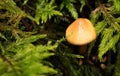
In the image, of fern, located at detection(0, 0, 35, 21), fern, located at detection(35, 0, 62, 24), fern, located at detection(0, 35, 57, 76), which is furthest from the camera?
fern, located at detection(35, 0, 62, 24)

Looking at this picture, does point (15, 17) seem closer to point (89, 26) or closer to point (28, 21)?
point (28, 21)

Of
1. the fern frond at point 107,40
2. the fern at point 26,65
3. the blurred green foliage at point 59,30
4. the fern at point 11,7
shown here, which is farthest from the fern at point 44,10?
the fern at point 26,65

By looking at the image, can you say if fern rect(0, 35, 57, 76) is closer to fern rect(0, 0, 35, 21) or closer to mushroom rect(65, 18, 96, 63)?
fern rect(0, 0, 35, 21)

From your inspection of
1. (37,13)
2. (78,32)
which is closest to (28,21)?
(37,13)

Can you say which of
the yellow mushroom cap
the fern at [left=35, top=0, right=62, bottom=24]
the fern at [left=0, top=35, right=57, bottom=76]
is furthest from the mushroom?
the fern at [left=0, top=35, right=57, bottom=76]

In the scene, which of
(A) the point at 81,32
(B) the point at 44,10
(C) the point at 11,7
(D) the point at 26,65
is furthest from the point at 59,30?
(D) the point at 26,65
